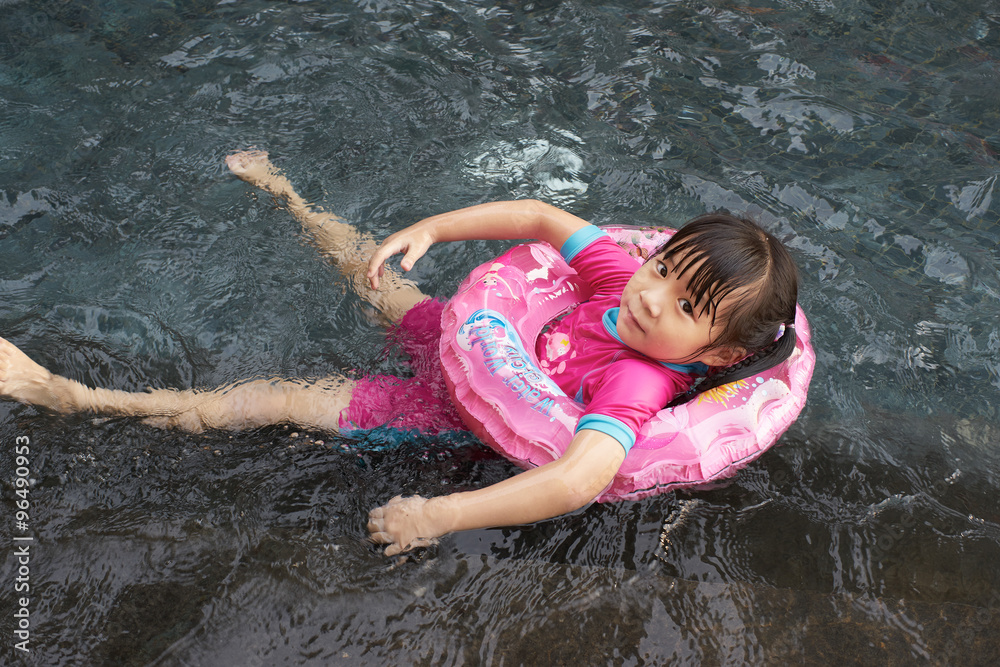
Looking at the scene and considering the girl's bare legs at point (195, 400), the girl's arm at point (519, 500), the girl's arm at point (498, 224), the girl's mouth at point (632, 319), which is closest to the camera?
the girl's arm at point (519, 500)

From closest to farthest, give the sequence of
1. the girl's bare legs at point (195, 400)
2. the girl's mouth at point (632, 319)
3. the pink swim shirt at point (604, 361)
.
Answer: the pink swim shirt at point (604, 361) < the girl's mouth at point (632, 319) < the girl's bare legs at point (195, 400)

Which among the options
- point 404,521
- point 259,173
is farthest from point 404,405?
point 259,173

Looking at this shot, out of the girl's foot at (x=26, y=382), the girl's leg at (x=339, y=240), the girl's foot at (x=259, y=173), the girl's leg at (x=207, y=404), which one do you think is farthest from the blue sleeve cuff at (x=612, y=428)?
the girl's foot at (x=259, y=173)

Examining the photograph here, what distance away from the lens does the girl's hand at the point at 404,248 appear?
277cm

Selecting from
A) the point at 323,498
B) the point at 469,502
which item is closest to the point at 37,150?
the point at 323,498

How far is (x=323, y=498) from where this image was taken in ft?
8.79

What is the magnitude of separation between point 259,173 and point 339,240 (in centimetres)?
67

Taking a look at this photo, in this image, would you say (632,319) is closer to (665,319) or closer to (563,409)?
(665,319)

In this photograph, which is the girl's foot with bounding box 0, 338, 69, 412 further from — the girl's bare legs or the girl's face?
the girl's face

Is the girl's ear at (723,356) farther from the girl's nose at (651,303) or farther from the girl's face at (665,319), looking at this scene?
the girl's nose at (651,303)

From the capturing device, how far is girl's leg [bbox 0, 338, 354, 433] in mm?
2814

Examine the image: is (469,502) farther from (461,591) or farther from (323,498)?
(323,498)

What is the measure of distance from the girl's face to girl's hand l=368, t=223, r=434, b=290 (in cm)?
83

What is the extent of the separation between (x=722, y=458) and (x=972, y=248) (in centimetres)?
244
